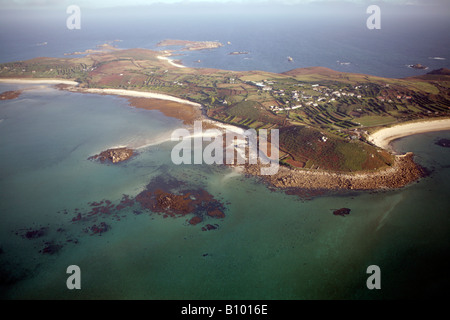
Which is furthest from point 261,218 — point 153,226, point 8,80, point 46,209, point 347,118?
point 8,80

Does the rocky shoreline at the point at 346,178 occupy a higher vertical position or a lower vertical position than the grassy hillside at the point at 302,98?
lower

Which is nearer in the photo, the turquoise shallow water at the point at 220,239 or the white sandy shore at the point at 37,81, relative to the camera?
the turquoise shallow water at the point at 220,239

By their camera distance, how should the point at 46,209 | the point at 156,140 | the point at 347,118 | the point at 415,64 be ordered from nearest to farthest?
1. the point at 46,209
2. the point at 156,140
3. the point at 347,118
4. the point at 415,64

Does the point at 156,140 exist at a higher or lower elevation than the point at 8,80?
lower

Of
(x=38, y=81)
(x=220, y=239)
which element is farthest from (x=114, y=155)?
(x=38, y=81)

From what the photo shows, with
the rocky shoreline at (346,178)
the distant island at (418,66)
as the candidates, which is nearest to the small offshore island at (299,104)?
the rocky shoreline at (346,178)

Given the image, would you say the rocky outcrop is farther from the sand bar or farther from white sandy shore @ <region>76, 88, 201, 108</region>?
the sand bar

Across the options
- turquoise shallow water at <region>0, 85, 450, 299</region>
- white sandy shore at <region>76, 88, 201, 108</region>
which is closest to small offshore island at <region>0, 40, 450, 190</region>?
white sandy shore at <region>76, 88, 201, 108</region>

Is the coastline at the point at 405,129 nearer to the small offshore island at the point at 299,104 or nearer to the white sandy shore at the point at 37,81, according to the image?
the small offshore island at the point at 299,104

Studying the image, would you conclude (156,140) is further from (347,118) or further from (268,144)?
(347,118)
